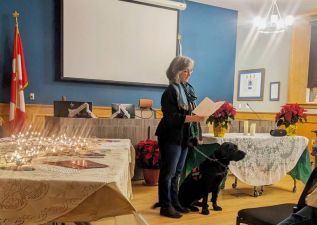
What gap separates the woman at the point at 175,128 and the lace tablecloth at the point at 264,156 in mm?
613

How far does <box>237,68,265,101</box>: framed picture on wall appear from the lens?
6977 millimetres

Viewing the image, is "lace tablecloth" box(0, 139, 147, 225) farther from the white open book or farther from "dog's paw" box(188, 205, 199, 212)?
"dog's paw" box(188, 205, 199, 212)

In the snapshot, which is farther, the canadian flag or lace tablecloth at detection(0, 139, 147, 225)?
the canadian flag

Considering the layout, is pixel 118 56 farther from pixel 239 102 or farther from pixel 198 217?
pixel 239 102

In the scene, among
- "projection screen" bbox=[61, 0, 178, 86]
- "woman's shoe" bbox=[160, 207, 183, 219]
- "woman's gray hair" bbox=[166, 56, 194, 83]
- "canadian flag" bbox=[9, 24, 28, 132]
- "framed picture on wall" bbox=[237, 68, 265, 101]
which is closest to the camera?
"woman's gray hair" bbox=[166, 56, 194, 83]

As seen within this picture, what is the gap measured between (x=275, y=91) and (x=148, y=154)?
400 centimetres

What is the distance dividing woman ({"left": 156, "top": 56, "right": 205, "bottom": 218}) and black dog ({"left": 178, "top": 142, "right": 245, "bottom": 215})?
16cm

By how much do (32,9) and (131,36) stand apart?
153cm

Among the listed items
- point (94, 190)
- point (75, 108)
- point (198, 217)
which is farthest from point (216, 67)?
point (94, 190)

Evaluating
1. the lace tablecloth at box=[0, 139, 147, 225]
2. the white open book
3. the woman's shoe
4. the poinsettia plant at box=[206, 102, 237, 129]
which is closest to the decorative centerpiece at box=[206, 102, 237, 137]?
the poinsettia plant at box=[206, 102, 237, 129]

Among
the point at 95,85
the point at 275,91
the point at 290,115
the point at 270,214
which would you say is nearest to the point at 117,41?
the point at 95,85

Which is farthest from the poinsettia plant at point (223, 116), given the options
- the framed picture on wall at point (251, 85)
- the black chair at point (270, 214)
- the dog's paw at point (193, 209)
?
the framed picture on wall at point (251, 85)

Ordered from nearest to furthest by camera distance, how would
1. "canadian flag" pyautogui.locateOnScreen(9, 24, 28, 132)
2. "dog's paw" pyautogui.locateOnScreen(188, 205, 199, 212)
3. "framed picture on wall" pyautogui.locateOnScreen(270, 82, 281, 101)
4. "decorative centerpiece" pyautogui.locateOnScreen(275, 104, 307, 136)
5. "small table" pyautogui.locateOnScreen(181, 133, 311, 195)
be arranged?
"dog's paw" pyautogui.locateOnScreen(188, 205, 199, 212) < "small table" pyautogui.locateOnScreen(181, 133, 311, 195) < "decorative centerpiece" pyautogui.locateOnScreen(275, 104, 307, 136) < "canadian flag" pyautogui.locateOnScreen(9, 24, 28, 132) < "framed picture on wall" pyautogui.locateOnScreen(270, 82, 281, 101)

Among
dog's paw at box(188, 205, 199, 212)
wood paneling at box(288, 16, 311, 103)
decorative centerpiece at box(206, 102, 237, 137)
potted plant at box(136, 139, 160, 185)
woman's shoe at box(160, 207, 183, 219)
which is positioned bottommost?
dog's paw at box(188, 205, 199, 212)
